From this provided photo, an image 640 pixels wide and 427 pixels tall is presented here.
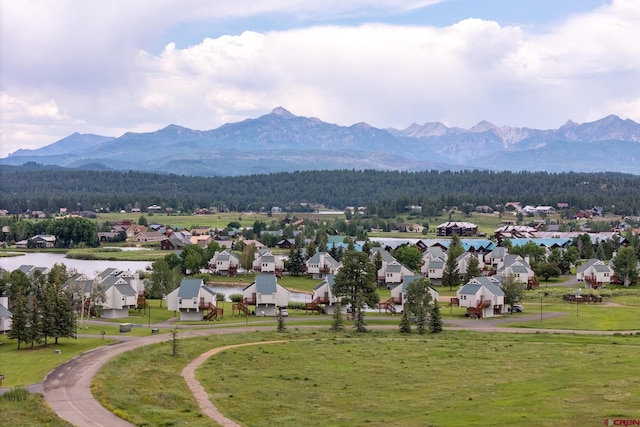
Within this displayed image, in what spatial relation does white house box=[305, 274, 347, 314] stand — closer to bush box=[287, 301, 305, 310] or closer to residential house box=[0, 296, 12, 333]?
bush box=[287, 301, 305, 310]

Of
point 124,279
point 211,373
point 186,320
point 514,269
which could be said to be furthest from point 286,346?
point 514,269

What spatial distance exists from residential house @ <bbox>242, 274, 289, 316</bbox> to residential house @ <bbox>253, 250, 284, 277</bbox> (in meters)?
35.9

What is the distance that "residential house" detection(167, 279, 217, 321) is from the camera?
7150cm

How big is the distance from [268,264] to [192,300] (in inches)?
1670

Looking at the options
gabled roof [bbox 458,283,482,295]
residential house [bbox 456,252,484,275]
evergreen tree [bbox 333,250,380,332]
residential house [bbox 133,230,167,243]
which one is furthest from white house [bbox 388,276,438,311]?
residential house [bbox 133,230,167,243]

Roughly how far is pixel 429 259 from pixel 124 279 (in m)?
49.8

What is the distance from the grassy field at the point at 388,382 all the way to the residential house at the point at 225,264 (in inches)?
2264

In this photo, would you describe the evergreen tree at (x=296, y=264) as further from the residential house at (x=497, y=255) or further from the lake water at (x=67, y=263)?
the residential house at (x=497, y=255)

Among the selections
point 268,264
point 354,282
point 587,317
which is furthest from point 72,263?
point 587,317

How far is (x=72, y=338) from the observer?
56.7 metres

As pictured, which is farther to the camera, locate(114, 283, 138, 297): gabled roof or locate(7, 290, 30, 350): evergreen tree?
locate(114, 283, 138, 297): gabled roof

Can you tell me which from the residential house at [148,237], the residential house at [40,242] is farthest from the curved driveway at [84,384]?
the residential house at [148,237]

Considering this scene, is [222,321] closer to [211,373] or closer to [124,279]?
[124,279]

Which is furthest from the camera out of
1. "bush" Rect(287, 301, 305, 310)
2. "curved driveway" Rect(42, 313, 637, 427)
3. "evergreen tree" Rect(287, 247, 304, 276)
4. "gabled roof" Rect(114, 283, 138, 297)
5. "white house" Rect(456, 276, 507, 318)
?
"evergreen tree" Rect(287, 247, 304, 276)
